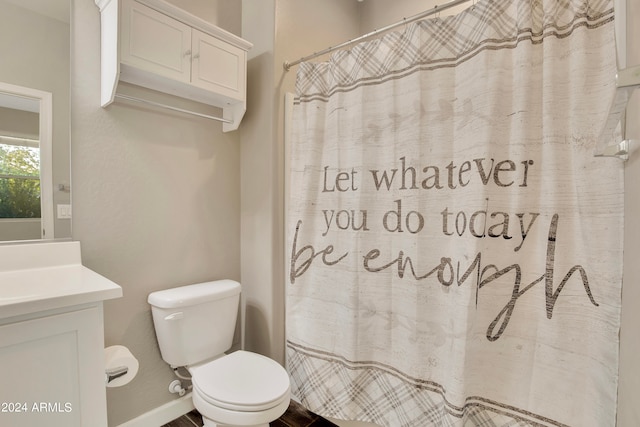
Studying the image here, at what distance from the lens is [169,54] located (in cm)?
136

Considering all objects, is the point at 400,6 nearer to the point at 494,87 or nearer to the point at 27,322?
the point at 494,87

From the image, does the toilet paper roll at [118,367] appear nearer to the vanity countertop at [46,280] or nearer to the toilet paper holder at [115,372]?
the toilet paper holder at [115,372]

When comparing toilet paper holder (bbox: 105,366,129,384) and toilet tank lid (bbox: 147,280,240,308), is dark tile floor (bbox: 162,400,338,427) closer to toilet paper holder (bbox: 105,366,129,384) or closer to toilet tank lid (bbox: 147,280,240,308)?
toilet paper holder (bbox: 105,366,129,384)

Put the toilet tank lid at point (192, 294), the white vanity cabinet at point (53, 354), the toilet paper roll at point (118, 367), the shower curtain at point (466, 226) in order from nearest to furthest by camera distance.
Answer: the white vanity cabinet at point (53, 354), the shower curtain at point (466, 226), the toilet paper roll at point (118, 367), the toilet tank lid at point (192, 294)

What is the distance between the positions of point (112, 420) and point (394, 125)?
1901 millimetres

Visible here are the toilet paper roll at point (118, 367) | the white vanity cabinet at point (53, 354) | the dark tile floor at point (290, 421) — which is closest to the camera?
the white vanity cabinet at point (53, 354)

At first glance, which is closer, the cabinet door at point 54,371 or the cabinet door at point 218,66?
the cabinet door at point 54,371

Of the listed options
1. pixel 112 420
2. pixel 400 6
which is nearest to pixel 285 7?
pixel 400 6

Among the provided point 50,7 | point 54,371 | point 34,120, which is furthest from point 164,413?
point 50,7

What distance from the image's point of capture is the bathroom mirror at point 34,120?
114cm

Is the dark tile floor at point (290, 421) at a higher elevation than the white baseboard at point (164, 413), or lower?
lower

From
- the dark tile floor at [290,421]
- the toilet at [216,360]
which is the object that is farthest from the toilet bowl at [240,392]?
the dark tile floor at [290,421]

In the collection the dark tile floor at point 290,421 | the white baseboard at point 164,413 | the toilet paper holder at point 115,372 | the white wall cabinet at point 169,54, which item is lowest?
the dark tile floor at point 290,421

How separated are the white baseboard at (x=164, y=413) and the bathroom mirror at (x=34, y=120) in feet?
3.21
